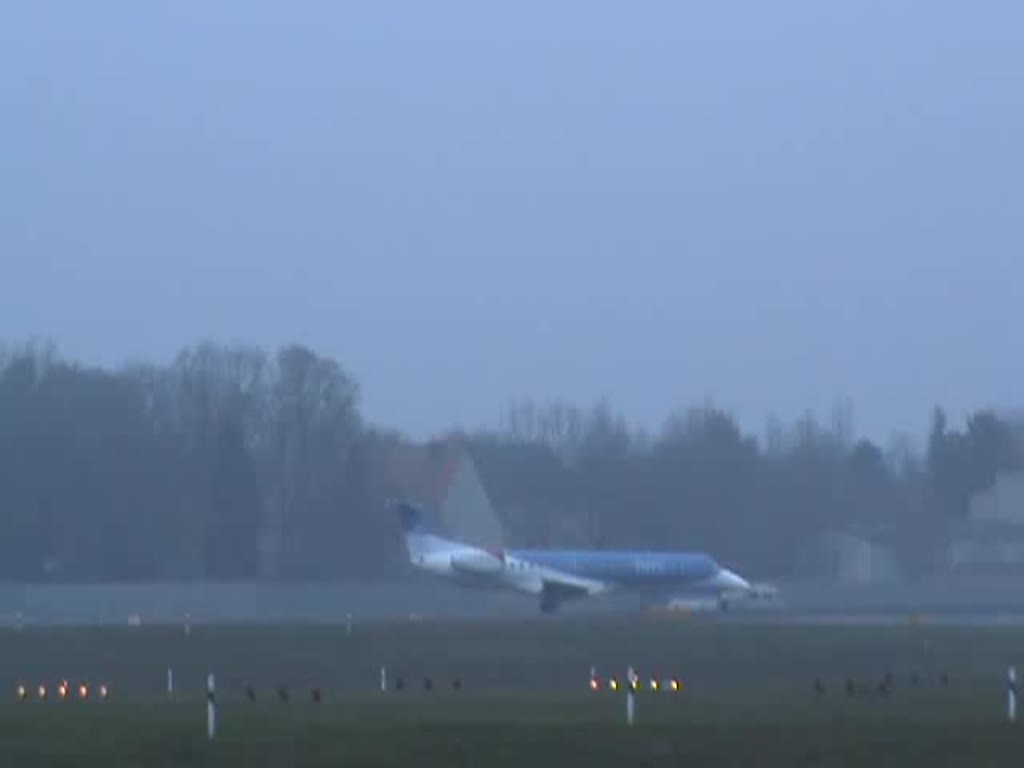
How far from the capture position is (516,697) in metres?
33.5

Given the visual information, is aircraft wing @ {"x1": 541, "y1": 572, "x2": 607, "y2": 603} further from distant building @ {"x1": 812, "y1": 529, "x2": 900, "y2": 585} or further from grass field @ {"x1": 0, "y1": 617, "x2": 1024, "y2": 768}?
grass field @ {"x1": 0, "y1": 617, "x2": 1024, "y2": 768}

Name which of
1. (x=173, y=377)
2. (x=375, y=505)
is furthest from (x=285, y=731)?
(x=173, y=377)

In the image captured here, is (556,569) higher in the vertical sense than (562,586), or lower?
higher

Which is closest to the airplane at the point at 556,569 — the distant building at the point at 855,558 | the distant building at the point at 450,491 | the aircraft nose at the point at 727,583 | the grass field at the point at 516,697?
the aircraft nose at the point at 727,583

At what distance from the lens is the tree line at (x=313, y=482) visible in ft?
284

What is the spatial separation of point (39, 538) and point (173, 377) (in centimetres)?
2515

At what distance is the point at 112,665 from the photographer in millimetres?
46625

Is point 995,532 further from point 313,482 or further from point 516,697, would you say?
point 516,697

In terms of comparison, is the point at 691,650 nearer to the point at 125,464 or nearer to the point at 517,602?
the point at 517,602

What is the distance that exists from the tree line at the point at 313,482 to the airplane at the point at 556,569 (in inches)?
196

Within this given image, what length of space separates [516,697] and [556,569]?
1990 inches

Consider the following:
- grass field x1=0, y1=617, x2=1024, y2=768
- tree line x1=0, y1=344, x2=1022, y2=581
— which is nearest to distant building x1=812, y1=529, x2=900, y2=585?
tree line x1=0, y1=344, x2=1022, y2=581

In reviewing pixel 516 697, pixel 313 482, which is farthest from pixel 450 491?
pixel 516 697

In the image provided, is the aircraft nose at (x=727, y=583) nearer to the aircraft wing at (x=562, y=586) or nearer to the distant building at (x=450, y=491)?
the aircraft wing at (x=562, y=586)
